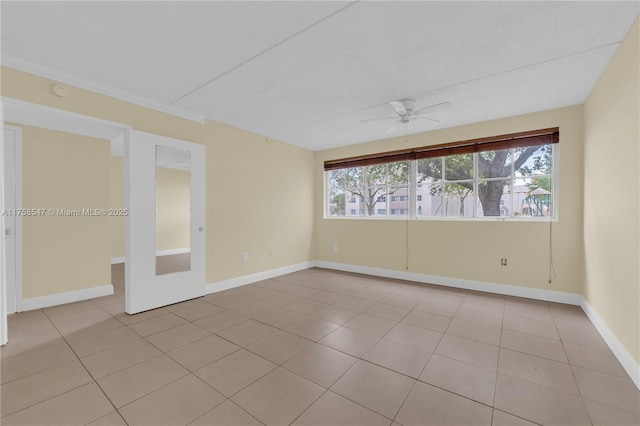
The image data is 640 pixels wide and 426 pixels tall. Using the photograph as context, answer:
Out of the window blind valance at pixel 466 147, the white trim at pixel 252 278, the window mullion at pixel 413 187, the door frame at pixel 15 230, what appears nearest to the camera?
the door frame at pixel 15 230

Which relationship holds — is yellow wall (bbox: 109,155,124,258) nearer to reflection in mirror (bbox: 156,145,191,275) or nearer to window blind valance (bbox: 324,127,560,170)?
reflection in mirror (bbox: 156,145,191,275)

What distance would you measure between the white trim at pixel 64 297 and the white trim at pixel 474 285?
395cm

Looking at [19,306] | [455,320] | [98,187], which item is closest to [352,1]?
[455,320]

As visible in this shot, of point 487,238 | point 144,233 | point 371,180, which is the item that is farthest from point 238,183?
point 487,238

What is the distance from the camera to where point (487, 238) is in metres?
4.07

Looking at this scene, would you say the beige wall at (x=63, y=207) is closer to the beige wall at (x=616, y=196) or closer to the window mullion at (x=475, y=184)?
the window mullion at (x=475, y=184)

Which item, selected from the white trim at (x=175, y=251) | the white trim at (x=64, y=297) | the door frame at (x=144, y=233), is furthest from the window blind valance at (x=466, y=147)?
the white trim at (x=64, y=297)

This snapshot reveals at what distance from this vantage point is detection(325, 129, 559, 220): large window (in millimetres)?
3818

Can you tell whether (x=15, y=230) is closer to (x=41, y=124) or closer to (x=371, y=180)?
(x=41, y=124)

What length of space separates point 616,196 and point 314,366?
293cm

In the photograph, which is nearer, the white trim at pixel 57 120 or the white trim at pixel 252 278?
the white trim at pixel 57 120

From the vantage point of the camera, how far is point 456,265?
4332mm

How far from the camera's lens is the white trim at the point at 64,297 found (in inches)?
131

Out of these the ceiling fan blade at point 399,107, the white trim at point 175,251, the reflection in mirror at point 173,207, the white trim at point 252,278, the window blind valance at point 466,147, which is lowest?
the white trim at point 252,278
